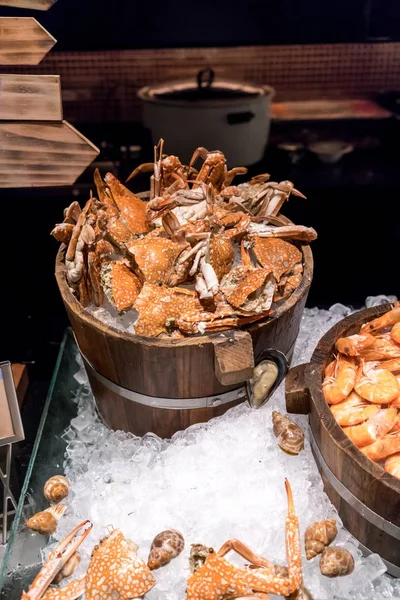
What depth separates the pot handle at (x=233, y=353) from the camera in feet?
5.74

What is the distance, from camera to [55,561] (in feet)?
5.60

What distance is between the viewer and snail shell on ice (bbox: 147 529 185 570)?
168 centimetres

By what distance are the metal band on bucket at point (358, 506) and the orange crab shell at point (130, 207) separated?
3.62 feet

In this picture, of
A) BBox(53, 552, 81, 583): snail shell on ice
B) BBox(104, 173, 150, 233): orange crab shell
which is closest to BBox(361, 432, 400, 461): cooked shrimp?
BBox(53, 552, 81, 583): snail shell on ice

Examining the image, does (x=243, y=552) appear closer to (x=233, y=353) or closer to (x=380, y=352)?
(x=233, y=353)

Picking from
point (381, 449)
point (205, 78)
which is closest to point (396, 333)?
point (381, 449)

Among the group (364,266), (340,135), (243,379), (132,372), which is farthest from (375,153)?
(132,372)

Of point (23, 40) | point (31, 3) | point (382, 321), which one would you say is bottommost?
point (382, 321)

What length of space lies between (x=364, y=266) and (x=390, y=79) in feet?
3.42

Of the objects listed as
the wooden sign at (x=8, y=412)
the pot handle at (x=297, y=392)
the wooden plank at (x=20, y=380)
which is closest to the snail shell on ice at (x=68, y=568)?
the wooden sign at (x=8, y=412)

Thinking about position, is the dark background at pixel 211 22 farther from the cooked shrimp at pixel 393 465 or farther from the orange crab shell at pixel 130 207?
the cooked shrimp at pixel 393 465

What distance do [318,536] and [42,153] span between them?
5.36 feet

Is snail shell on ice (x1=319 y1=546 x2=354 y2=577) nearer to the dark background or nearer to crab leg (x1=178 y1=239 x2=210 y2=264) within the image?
crab leg (x1=178 y1=239 x2=210 y2=264)

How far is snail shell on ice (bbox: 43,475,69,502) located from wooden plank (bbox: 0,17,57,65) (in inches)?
58.9
